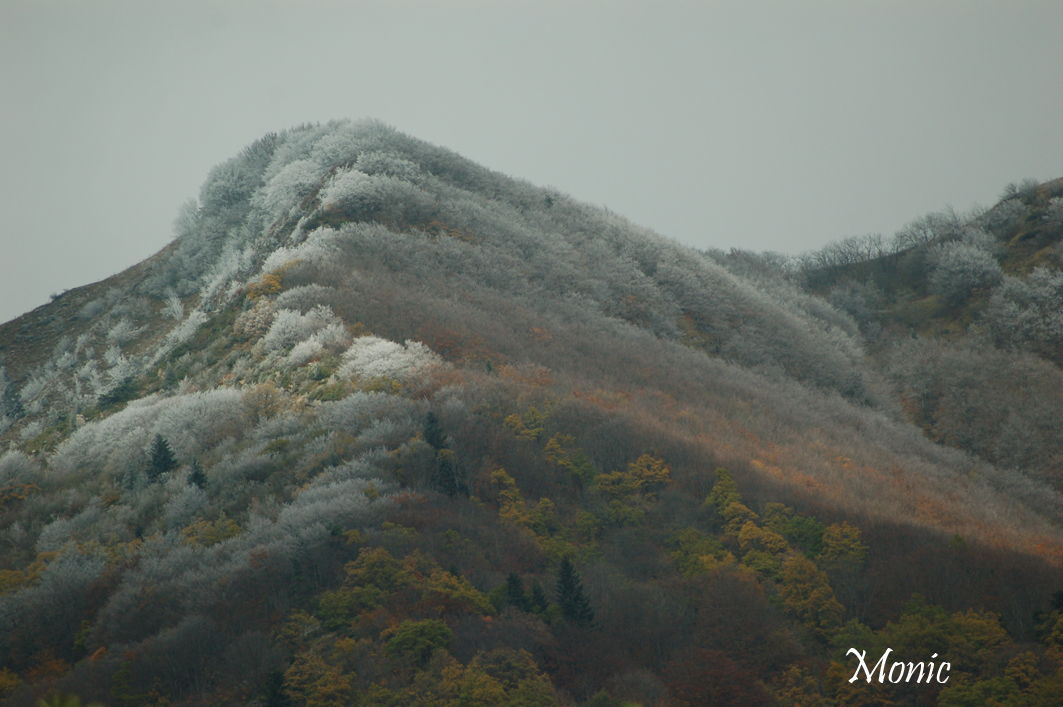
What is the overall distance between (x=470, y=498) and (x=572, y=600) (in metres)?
4.87

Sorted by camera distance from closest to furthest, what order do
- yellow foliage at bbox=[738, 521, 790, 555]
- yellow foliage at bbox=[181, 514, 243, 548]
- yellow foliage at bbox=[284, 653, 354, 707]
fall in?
yellow foliage at bbox=[284, 653, 354, 707], yellow foliage at bbox=[181, 514, 243, 548], yellow foliage at bbox=[738, 521, 790, 555]

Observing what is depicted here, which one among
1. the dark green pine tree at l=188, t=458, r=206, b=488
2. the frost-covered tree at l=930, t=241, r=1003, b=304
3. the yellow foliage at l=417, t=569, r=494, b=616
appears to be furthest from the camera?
the frost-covered tree at l=930, t=241, r=1003, b=304

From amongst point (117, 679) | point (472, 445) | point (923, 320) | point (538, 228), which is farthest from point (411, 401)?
point (923, 320)

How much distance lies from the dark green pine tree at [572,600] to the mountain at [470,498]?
7cm

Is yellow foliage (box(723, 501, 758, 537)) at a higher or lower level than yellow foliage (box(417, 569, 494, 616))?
lower

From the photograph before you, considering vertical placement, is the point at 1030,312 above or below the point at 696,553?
below

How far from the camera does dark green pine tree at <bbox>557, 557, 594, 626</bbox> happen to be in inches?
613

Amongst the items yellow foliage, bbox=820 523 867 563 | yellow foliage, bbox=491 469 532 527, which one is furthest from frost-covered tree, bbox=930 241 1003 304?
yellow foliage, bbox=491 469 532 527

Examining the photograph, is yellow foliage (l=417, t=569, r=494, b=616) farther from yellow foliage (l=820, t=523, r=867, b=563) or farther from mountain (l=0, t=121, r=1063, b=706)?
yellow foliage (l=820, t=523, r=867, b=563)

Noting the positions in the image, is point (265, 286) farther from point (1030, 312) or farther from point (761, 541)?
point (1030, 312)

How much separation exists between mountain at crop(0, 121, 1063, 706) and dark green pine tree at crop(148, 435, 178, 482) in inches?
2.9

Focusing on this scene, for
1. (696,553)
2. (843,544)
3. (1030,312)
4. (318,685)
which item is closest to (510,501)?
(696,553)

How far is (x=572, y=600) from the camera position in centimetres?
1567

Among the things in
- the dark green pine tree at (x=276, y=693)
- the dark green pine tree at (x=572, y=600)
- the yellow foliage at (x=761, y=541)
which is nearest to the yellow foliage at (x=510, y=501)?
the dark green pine tree at (x=572, y=600)
